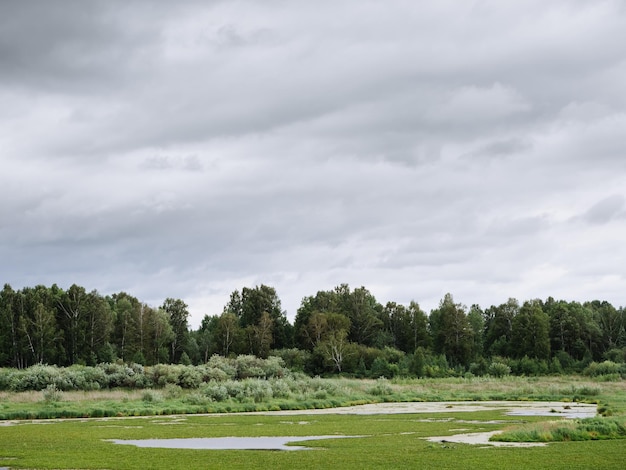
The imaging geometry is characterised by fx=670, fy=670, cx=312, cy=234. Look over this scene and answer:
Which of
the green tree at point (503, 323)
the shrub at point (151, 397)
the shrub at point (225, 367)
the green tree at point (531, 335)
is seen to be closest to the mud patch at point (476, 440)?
the shrub at point (151, 397)

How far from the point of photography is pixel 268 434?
117 ft

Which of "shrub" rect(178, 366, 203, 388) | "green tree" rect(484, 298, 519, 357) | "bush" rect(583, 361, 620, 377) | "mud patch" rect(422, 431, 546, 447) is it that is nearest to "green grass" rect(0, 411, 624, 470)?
"mud patch" rect(422, 431, 546, 447)

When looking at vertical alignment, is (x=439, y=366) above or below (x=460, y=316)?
below

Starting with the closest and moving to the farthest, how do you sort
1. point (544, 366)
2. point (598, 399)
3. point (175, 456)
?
point (175, 456) < point (598, 399) < point (544, 366)

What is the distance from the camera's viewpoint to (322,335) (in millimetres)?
118438

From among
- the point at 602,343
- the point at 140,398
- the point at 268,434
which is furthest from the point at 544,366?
the point at 268,434

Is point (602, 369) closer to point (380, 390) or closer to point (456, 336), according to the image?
point (456, 336)

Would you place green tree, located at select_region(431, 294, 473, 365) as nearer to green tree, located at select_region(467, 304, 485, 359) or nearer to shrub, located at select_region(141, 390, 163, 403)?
green tree, located at select_region(467, 304, 485, 359)

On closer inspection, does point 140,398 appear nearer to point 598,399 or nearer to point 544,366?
point 598,399

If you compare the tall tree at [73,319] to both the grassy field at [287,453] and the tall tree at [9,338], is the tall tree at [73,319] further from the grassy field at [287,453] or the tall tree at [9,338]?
the grassy field at [287,453]

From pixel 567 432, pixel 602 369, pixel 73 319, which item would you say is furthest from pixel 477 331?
pixel 567 432

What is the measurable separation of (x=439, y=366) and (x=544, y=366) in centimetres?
1595

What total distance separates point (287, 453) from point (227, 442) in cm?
612

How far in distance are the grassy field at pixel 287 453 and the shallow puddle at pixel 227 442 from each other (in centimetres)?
130
